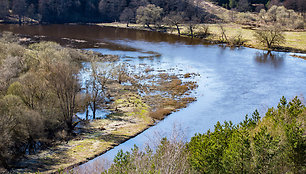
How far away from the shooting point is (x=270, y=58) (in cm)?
7812

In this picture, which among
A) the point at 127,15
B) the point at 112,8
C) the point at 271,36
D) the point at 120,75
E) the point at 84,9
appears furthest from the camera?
the point at 84,9

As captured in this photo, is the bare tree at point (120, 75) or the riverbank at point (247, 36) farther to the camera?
the riverbank at point (247, 36)

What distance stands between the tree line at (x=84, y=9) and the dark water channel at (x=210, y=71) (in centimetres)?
3525

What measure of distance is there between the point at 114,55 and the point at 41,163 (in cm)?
5147

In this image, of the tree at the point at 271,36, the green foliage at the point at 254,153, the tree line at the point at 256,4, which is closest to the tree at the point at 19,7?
the tree line at the point at 256,4

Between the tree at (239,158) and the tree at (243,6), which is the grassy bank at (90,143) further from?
the tree at (243,6)

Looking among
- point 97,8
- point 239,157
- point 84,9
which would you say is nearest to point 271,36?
point 239,157

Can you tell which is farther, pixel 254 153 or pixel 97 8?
pixel 97 8

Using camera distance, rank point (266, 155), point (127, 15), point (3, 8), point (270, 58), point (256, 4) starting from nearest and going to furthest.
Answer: point (266, 155), point (270, 58), point (3, 8), point (127, 15), point (256, 4)

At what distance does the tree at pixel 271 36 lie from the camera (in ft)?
284

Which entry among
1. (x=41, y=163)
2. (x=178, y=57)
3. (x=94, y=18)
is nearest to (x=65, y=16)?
(x=94, y=18)

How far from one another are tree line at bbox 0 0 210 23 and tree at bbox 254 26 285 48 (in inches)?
2416

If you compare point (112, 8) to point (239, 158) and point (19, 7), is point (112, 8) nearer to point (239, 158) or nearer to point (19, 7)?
point (19, 7)

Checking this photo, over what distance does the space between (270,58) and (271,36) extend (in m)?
13.4
